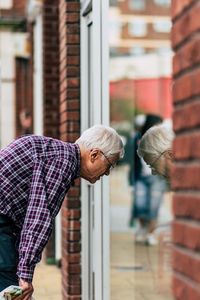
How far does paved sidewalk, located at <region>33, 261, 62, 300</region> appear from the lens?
7590mm

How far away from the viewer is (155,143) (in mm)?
4316

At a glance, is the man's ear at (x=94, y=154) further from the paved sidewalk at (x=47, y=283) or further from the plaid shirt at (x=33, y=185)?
the paved sidewalk at (x=47, y=283)

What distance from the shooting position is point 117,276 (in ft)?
21.6

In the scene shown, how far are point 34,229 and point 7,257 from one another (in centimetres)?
25

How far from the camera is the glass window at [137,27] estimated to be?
29.7 feet

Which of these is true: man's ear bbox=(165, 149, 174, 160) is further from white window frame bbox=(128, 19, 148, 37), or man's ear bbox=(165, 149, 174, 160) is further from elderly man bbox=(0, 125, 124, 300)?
white window frame bbox=(128, 19, 148, 37)

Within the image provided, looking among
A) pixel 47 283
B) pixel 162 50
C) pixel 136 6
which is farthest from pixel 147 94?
pixel 47 283

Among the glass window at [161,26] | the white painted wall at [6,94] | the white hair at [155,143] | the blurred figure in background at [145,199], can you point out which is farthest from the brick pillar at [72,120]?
the white painted wall at [6,94]

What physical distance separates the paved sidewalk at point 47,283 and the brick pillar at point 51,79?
0.47 meters

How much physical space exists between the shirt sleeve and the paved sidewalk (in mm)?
3558

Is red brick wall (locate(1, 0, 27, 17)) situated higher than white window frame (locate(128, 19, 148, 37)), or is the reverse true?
red brick wall (locate(1, 0, 27, 17))

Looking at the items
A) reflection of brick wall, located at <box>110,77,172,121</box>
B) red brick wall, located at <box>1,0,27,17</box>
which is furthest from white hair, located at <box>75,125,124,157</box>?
red brick wall, located at <box>1,0,27,17</box>

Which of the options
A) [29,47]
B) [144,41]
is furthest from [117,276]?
[29,47]

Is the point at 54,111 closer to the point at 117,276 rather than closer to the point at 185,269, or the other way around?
the point at 117,276
